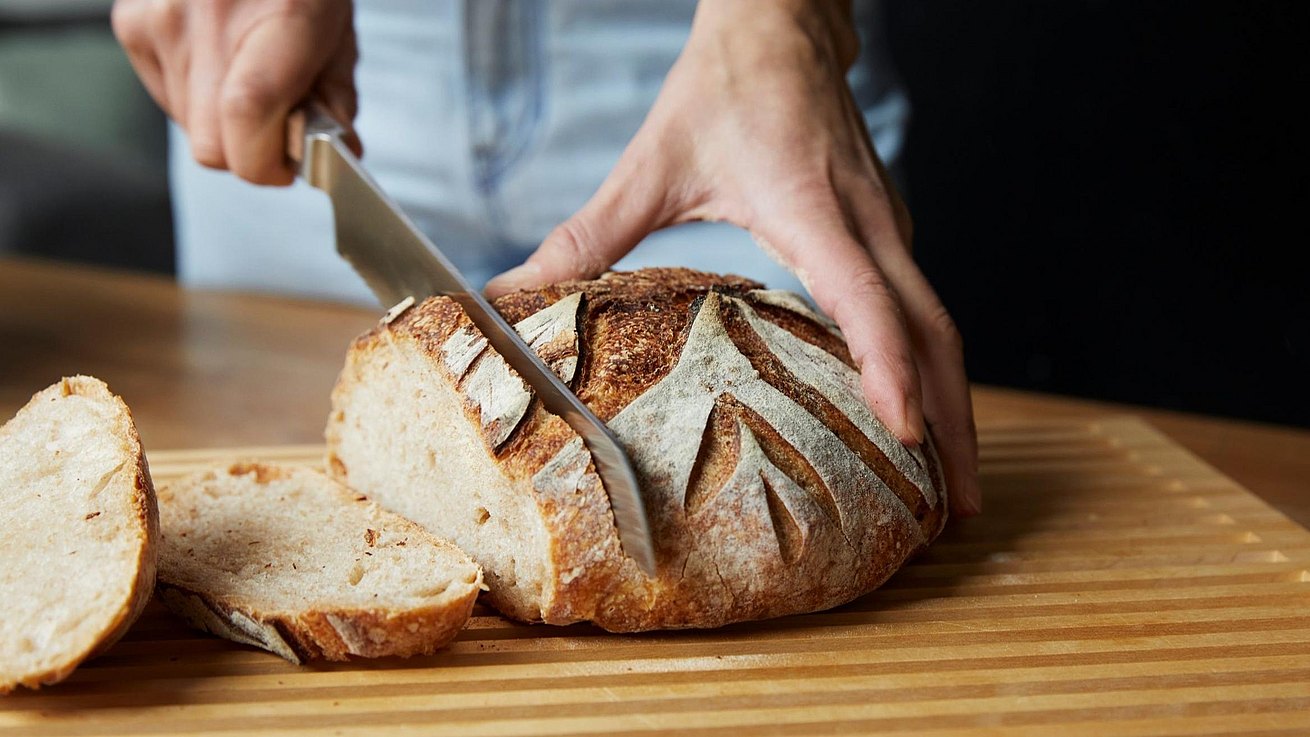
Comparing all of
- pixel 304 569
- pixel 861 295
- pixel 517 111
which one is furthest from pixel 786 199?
pixel 517 111

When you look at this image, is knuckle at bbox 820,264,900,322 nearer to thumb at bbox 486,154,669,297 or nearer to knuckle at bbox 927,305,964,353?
knuckle at bbox 927,305,964,353

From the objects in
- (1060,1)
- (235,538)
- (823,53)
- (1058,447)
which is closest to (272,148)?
(235,538)

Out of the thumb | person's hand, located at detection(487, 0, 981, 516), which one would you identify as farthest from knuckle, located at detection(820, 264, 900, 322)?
the thumb

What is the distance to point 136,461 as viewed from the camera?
1.56 metres

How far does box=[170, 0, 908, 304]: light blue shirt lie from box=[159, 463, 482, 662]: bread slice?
116 centimetres

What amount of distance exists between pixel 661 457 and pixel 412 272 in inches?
22.5

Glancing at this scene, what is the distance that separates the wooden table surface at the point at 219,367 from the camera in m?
2.49

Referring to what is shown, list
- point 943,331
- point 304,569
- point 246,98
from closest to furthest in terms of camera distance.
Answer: point 304,569, point 943,331, point 246,98

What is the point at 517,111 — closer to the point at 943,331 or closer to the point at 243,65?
the point at 243,65

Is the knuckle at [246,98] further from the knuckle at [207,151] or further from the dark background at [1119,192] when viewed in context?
the dark background at [1119,192]

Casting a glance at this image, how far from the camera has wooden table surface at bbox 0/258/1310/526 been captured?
8.18 ft

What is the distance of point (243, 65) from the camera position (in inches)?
84.9

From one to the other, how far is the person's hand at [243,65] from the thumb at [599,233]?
0.62 metres

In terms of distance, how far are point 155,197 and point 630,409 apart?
4579 millimetres
